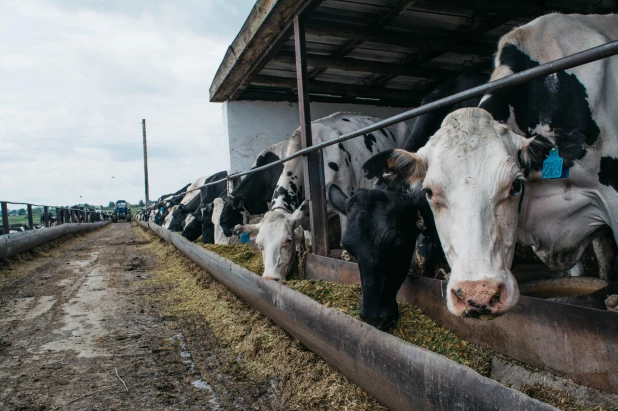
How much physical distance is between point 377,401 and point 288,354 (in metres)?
0.82

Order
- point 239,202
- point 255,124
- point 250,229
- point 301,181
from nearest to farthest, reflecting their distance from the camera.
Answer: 1. point 250,229
2. point 301,181
3. point 239,202
4. point 255,124

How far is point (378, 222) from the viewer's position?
121 inches

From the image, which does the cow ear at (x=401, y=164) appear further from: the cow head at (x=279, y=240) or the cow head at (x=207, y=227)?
the cow head at (x=207, y=227)

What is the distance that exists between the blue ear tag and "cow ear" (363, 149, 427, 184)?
0.63m

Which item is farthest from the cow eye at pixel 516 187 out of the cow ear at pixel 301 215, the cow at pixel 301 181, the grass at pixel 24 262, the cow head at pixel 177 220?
the cow head at pixel 177 220

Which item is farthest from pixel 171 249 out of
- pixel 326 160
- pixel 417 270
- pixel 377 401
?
pixel 377 401

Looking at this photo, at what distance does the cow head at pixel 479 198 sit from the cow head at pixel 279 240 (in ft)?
8.08

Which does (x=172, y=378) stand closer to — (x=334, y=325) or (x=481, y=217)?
(x=334, y=325)

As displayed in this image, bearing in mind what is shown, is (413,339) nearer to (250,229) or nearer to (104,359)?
(104,359)

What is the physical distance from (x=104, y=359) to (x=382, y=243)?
2014 millimetres

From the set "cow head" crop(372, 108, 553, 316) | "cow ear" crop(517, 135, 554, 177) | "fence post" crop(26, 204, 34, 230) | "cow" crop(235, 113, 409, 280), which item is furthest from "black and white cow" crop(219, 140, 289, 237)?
"fence post" crop(26, 204, 34, 230)

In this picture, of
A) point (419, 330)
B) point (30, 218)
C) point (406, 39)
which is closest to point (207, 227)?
point (406, 39)

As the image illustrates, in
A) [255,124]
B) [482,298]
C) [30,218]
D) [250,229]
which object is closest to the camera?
[482,298]

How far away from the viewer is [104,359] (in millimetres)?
3008
